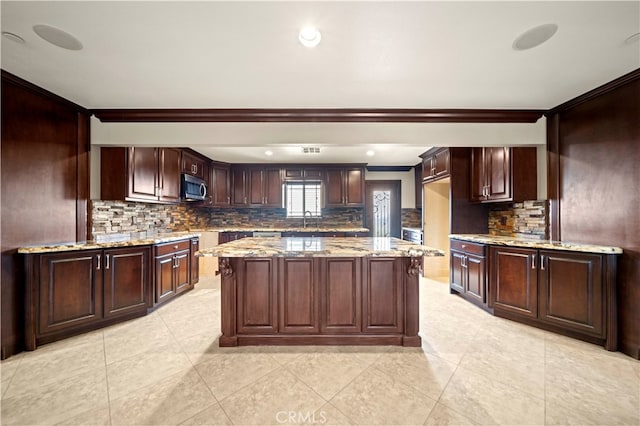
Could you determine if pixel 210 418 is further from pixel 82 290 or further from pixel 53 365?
pixel 82 290

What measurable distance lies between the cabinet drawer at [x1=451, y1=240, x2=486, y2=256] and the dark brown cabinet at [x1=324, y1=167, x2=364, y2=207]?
87.4 inches

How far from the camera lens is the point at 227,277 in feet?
7.32

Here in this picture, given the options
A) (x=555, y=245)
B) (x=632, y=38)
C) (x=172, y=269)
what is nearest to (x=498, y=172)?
Result: (x=555, y=245)

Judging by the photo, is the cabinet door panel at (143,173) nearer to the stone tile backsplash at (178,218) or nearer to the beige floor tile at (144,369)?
the stone tile backsplash at (178,218)

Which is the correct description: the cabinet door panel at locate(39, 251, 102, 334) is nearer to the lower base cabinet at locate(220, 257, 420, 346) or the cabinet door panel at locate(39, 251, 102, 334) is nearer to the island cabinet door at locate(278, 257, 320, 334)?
the lower base cabinet at locate(220, 257, 420, 346)

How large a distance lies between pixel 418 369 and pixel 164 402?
1.80 meters

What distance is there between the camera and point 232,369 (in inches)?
75.0

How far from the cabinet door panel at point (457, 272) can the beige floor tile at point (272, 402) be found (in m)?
2.77

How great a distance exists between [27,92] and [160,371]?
2.82 m

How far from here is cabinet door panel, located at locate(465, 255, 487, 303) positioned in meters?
3.07

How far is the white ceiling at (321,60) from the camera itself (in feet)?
4.88

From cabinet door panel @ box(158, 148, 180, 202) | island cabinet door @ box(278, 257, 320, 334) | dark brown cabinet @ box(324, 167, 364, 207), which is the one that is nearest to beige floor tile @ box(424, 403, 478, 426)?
island cabinet door @ box(278, 257, 320, 334)

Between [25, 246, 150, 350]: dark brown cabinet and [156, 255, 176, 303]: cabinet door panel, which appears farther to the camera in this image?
[156, 255, 176, 303]: cabinet door panel

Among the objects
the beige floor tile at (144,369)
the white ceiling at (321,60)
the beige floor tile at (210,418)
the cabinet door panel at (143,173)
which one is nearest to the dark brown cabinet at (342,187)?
the white ceiling at (321,60)
